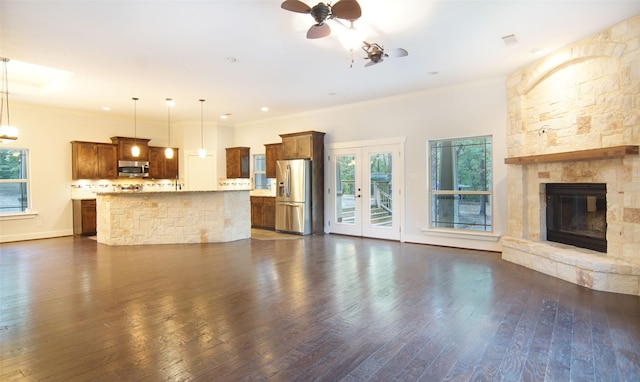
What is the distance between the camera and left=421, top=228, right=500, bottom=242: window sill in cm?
589

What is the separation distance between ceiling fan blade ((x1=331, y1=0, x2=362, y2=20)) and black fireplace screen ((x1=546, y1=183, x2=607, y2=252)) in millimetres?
3821

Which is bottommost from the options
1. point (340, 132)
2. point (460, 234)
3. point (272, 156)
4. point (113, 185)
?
point (460, 234)

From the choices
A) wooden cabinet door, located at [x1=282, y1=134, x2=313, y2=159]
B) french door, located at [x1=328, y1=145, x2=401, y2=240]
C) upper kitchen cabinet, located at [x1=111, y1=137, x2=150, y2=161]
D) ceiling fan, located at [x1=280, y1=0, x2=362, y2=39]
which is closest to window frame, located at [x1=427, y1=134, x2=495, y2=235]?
french door, located at [x1=328, y1=145, x2=401, y2=240]

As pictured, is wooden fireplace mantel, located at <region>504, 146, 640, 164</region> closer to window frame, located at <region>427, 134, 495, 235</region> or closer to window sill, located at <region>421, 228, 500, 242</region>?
window frame, located at <region>427, 134, 495, 235</region>

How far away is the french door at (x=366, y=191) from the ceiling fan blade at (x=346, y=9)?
167 inches

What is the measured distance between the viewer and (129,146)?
29.0 feet

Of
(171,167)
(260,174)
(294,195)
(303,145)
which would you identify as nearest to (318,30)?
(303,145)

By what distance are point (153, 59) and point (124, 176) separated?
516 cm

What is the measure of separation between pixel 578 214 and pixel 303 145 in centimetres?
533

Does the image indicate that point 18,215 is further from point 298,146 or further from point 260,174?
point 298,146

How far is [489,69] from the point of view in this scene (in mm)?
5305

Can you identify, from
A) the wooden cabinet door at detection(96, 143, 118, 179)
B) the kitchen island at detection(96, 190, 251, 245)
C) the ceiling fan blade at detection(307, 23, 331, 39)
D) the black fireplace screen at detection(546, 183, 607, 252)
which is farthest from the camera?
the wooden cabinet door at detection(96, 143, 118, 179)

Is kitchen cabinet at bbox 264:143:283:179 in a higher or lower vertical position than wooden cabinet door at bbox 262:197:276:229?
higher

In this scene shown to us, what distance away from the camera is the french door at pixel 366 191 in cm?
705
